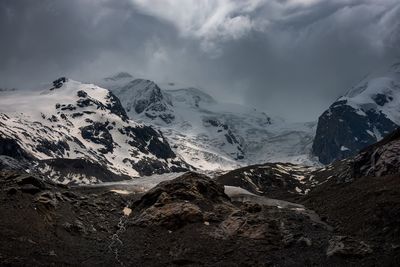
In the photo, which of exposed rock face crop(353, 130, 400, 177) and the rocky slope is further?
exposed rock face crop(353, 130, 400, 177)

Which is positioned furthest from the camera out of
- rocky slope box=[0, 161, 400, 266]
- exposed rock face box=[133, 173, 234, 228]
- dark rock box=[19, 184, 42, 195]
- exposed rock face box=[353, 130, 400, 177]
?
exposed rock face box=[353, 130, 400, 177]

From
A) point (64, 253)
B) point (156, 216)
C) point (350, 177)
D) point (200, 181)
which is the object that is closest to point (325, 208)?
point (200, 181)

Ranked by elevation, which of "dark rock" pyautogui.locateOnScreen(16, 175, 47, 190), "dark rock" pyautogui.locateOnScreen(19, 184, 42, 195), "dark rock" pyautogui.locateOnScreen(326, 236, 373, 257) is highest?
"dark rock" pyautogui.locateOnScreen(16, 175, 47, 190)

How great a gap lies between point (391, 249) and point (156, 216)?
1105 inches

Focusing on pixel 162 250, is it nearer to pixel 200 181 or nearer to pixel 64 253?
pixel 64 253

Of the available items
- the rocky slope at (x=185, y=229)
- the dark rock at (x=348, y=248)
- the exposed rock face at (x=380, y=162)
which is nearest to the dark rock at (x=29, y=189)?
the rocky slope at (x=185, y=229)

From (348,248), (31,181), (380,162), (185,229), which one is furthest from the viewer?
(380,162)

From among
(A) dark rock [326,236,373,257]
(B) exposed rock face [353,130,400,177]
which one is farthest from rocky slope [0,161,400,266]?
(B) exposed rock face [353,130,400,177]

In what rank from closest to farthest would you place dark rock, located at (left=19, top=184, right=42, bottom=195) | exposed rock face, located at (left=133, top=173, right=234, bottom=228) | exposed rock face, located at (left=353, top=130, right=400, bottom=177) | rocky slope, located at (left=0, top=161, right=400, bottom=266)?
rocky slope, located at (left=0, top=161, right=400, bottom=266), dark rock, located at (left=19, top=184, right=42, bottom=195), exposed rock face, located at (left=133, top=173, right=234, bottom=228), exposed rock face, located at (left=353, top=130, right=400, bottom=177)

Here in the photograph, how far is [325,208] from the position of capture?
90.2 metres

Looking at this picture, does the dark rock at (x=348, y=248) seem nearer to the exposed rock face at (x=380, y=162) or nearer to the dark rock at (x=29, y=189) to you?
the dark rock at (x=29, y=189)

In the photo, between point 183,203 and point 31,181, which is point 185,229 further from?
point 31,181

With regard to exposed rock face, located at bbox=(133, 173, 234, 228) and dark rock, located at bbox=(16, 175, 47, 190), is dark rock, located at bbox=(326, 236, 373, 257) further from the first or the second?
dark rock, located at bbox=(16, 175, 47, 190)

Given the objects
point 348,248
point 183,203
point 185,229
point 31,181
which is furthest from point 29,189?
point 348,248
